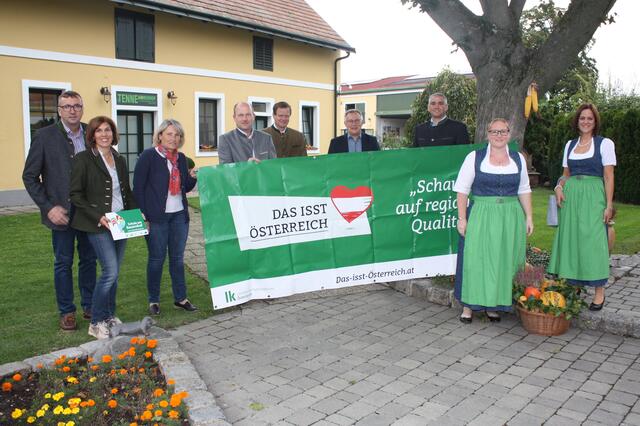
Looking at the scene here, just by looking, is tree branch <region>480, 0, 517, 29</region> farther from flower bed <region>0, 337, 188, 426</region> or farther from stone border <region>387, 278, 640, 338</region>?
flower bed <region>0, 337, 188, 426</region>

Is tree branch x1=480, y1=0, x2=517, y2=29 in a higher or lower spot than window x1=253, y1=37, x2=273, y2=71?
lower

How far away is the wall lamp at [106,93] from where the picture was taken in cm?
1639

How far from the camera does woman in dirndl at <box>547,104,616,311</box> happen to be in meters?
5.92

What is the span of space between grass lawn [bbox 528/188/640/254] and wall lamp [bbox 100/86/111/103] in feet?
38.6

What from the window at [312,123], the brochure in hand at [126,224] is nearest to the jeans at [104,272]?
the brochure in hand at [126,224]

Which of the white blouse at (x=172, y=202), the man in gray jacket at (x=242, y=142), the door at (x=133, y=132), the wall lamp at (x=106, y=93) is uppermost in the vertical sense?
the wall lamp at (x=106, y=93)

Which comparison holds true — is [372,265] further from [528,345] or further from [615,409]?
[615,409]

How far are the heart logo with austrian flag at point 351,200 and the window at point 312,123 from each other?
57.6 ft

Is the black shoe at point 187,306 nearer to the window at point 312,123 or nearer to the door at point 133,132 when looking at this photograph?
the door at point 133,132

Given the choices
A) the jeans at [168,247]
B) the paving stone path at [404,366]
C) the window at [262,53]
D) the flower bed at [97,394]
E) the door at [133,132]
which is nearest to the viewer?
the flower bed at [97,394]

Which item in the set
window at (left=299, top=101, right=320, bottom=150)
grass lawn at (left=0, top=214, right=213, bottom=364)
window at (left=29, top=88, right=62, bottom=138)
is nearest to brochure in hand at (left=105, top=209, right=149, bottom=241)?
grass lawn at (left=0, top=214, right=213, bottom=364)

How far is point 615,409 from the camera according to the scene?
4.06 m

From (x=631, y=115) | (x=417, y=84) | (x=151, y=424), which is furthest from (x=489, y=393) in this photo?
(x=417, y=84)

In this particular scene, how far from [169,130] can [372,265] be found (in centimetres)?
265
